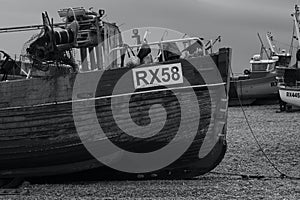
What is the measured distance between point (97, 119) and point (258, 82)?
2404 centimetres

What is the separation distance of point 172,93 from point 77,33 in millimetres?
2133

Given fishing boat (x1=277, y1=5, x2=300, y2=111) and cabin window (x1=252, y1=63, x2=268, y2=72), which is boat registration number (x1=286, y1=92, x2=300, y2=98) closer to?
fishing boat (x1=277, y1=5, x2=300, y2=111)

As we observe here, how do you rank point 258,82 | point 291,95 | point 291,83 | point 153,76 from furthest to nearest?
point 258,82 → point 291,83 → point 291,95 → point 153,76

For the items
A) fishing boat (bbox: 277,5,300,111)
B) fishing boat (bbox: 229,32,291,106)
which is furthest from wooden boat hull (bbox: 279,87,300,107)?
fishing boat (bbox: 229,32,291,106)

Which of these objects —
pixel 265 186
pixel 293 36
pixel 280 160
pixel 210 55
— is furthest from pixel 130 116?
pixel 293 36

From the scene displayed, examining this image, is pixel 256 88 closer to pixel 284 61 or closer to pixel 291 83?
pixel 284 61

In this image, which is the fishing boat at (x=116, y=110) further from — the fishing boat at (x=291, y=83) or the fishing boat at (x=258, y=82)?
the fishing boat at (x=258, y=82)

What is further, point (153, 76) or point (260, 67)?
point (260, 67)

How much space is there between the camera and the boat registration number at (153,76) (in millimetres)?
9828

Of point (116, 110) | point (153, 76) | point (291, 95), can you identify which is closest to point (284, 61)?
point (291, 95)

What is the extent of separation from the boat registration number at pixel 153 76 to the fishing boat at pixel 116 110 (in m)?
0.02

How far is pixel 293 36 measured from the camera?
28.2m

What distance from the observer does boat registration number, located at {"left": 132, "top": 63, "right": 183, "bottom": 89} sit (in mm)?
9828

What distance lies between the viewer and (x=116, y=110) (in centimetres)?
989
